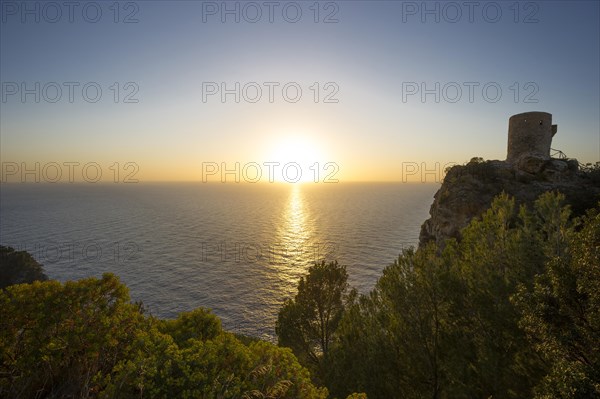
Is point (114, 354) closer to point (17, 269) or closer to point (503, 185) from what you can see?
point (503, 185)

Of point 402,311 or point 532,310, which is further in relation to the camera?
point 402,311

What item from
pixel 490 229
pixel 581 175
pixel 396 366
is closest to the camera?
pixel 396 366

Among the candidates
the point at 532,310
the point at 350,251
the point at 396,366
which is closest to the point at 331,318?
the point at 396,366

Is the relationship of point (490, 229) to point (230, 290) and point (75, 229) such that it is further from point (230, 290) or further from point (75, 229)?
point (75, 229)

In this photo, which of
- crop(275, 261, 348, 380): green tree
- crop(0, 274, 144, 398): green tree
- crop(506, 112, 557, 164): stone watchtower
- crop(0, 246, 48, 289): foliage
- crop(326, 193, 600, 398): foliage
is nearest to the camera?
crop(0, 274, 144, 398): green tree

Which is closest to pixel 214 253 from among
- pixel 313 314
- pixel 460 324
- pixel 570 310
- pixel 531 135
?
pixel 313 314

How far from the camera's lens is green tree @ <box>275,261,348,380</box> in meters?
21.8

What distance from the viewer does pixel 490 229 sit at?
16156mm

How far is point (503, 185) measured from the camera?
33.2 m

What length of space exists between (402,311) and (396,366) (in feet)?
9.03

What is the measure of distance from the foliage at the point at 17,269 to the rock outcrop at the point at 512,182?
218 feet

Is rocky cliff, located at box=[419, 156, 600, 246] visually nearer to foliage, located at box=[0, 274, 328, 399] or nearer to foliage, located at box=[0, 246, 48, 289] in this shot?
foliage, located at box=[0, 274, 328, 399]

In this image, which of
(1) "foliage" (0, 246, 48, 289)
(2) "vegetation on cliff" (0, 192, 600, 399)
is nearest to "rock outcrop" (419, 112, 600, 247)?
(2) "vegetation on cliff" (0, 192, 600, 399)

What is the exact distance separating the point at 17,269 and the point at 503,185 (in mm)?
77886
